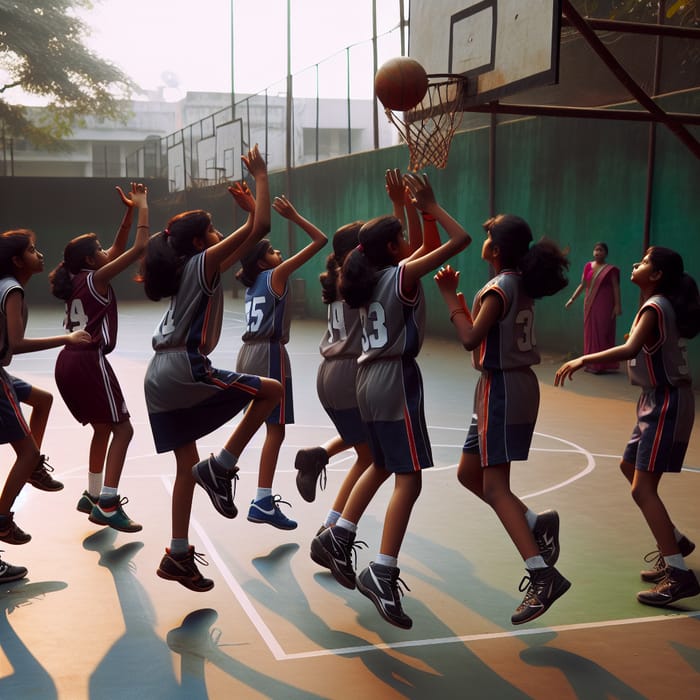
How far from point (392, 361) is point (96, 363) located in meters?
1.96

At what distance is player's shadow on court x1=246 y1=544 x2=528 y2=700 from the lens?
10.5 ft

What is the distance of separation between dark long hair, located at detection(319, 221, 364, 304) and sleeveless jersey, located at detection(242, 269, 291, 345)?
0.65 m

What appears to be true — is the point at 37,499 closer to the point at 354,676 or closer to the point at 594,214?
the point at 354,676

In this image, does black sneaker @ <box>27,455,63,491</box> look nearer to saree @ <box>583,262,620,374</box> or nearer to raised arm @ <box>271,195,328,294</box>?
raised arm @ <box>271,195,328,294</box>

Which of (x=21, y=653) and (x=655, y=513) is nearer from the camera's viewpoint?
(x=21, y=653)

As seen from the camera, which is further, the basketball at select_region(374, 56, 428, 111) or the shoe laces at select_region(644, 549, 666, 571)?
the basketball at select_region(374, 56, 428, 111)

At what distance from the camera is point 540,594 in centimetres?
361

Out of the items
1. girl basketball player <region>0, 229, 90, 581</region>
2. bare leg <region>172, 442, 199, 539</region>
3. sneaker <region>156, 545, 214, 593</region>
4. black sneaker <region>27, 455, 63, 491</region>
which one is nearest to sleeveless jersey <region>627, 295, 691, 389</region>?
bare leg <region>172, 442, 199, 539</region>

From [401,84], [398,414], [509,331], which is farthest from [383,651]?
[401,84]

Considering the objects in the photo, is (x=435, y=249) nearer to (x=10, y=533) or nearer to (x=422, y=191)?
(x=422, y=191)

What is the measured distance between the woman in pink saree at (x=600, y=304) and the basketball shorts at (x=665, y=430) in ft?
24.5

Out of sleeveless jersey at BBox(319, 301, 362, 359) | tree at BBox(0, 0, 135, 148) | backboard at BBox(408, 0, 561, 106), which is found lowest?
sleeveless jersey at BBox(319, 301, 362, 359)

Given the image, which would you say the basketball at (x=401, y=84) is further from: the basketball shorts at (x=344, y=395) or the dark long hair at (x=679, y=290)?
the dark long hair at (x=679, y=290)

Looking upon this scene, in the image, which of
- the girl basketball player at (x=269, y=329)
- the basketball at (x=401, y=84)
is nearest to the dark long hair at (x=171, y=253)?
the girl basketball player at (x=269, y=329)
